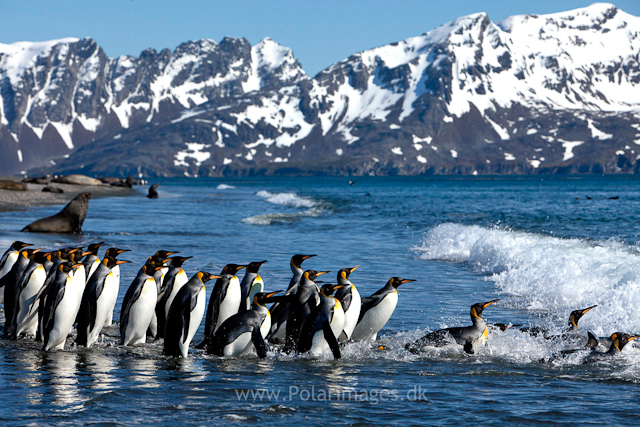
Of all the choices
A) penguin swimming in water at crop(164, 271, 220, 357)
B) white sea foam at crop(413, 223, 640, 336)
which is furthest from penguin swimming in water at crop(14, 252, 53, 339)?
white sea foam at crop(413, 223, 640, 336)

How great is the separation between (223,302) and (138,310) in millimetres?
1205

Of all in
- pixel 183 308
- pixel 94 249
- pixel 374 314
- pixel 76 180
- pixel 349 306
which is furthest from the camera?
pixel 76 180

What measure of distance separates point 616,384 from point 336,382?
3.21m

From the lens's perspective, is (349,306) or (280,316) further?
(280,316)

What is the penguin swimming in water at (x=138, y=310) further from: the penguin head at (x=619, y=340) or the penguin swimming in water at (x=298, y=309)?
the penguin head at (x=619, y=340)

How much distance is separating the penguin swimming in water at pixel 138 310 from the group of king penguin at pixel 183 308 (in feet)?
0.05

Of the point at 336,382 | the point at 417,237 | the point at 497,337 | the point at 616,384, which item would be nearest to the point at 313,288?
the point at 336,382

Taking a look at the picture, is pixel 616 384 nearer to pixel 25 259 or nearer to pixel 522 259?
pixel 25 259

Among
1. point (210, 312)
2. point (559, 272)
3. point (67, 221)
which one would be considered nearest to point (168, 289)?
point (210, 312)

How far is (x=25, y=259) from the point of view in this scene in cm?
1116

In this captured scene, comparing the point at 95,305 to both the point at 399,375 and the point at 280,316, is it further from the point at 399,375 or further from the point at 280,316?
the point at 399,375

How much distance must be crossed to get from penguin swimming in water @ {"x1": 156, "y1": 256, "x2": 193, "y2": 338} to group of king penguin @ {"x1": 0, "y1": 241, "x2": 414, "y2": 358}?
15 millimetres

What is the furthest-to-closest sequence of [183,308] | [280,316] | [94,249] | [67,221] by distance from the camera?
[67,221] < [94,249] < [280,316] < [183,308]

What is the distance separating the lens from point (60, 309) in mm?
9664
